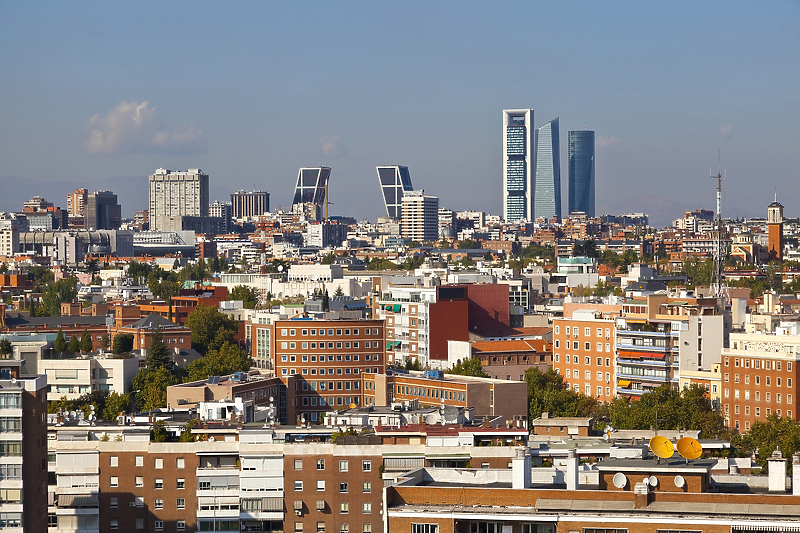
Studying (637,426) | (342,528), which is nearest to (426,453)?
(342,528)

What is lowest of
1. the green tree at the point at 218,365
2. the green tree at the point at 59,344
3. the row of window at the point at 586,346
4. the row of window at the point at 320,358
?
the green tree at the point at 218,365

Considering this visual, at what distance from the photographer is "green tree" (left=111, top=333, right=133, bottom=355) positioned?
2557 inches

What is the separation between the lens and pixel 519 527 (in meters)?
18.0

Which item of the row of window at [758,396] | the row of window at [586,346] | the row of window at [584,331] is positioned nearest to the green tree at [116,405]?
the row of window at [586,346]

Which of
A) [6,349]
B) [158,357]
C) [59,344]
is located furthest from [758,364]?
[59,344]

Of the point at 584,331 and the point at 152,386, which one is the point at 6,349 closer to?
the point at 152,386

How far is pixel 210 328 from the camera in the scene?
78000mm

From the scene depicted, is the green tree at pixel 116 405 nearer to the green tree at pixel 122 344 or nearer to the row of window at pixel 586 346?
the green tree at pixel 122 344

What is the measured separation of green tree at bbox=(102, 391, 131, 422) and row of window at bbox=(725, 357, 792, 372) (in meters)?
20.1

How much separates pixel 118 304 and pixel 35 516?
210 feet

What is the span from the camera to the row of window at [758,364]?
1868 inches

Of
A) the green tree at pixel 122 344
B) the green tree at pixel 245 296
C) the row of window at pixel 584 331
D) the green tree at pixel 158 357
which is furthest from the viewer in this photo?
the green tree at pixel 245 296

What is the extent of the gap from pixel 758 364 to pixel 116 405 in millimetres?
21104

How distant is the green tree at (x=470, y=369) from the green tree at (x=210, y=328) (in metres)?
19.3
